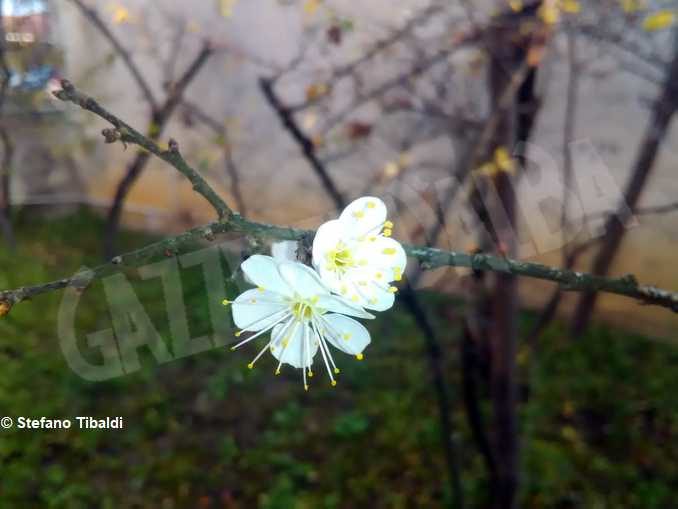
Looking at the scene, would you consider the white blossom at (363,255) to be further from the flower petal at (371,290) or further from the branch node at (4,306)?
the branch node at (4,306)

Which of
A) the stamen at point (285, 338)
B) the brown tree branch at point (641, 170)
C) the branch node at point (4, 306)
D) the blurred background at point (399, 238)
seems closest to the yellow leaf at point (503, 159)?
the blurred background at point (399, 238)

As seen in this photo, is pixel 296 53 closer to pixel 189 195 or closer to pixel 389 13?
pixel 389 13

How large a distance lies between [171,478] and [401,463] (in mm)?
769

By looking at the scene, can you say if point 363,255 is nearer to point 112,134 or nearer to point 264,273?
point 264,273

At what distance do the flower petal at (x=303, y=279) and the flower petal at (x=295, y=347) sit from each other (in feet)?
0.31

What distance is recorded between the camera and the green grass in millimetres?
1976

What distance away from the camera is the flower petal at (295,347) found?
0.78 meters

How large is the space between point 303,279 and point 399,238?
73.5 inches

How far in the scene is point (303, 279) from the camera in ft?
2.17

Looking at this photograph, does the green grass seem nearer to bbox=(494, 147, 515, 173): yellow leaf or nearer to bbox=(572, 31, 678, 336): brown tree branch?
bbox=(572, 31, 678, 336): brown tree branch

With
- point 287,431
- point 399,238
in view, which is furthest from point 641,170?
point 287,431

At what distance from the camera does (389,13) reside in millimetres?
3061

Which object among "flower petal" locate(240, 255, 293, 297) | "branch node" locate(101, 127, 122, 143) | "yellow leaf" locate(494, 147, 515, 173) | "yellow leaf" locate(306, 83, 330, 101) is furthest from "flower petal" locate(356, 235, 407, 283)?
"yellow leaf" locate(306, 83, 330, 101)

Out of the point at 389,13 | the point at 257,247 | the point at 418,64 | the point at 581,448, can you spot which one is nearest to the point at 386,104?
the point at 418,64
